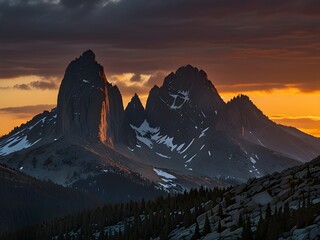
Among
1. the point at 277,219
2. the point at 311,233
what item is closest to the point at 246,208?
the point at 277,219

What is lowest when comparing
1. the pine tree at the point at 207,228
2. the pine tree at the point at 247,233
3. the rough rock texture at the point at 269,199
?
the pine tree at the point at 247,233

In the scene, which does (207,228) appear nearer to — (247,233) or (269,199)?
(269,199)

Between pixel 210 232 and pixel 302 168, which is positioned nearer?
pixel 210 232

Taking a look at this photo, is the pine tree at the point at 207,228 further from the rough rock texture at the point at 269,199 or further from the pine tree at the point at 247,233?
the pine tree at the point at 247,233

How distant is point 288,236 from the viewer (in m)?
151

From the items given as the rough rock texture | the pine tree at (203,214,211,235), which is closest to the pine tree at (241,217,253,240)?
the rough rock texture

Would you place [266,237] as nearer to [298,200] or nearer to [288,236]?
[288,236]

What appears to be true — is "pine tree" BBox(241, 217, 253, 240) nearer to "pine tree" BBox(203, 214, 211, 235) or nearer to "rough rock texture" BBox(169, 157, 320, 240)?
"rough rock texture" BBox(169, 157, 320, 240)

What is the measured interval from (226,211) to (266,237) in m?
43.2

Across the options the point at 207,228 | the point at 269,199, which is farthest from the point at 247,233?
the point at 269,199

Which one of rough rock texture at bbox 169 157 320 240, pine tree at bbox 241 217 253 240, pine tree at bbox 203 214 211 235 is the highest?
rough rock texture at bbox 169 157 320 240

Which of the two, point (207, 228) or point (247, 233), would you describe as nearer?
point (247, 233)

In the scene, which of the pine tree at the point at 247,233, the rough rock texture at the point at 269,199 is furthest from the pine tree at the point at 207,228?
the pine tree at the point at 247,233

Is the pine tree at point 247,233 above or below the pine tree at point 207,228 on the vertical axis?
below
